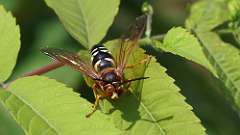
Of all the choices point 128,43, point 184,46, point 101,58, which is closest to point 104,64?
point 101,58

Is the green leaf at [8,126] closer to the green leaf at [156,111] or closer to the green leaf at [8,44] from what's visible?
the green leaf at [8,44]

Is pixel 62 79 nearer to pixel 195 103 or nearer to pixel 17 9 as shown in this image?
pixel 17 9

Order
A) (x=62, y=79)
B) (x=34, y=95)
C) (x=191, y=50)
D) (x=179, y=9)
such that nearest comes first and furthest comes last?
(x=34, y=95)
(x=191, y=50)
(x=62, y=79)
(x=179, y=9)

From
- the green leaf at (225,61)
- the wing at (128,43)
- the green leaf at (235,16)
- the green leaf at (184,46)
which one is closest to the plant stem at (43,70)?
the wing at (128,43)

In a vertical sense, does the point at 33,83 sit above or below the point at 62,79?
above

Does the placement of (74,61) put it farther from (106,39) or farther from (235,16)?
(106,39)

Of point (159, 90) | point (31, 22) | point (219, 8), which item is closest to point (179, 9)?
point (31, 22)
